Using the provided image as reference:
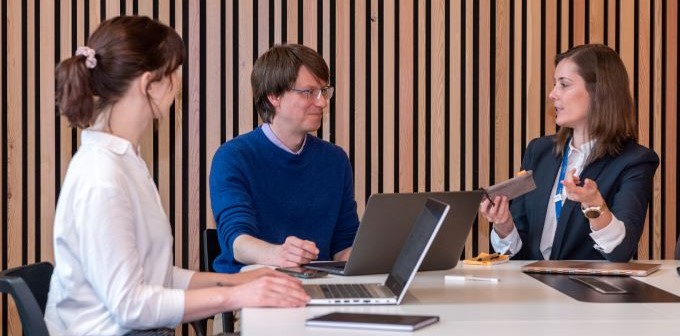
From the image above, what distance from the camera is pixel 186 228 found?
16.9 feet

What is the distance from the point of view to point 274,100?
12.5 feet

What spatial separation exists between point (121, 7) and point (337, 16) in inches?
47.6

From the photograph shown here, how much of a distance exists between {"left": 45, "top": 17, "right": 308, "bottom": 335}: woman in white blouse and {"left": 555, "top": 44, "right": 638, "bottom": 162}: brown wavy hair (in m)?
1.80

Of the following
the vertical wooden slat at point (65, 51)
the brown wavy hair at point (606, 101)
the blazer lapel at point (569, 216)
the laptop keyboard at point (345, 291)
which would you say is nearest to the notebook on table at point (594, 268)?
the blazer lapel at point (569, 216)

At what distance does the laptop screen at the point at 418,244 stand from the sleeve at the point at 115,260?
1.99 ft

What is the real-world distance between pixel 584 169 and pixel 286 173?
1.23 m

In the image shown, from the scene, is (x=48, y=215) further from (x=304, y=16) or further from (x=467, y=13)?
(x=467, y=13)

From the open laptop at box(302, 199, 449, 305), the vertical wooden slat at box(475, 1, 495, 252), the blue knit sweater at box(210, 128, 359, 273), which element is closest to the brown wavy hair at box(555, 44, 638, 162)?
the blue knit sweater at box(210, 128, 359, 273)

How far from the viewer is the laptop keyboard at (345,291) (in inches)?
98.1

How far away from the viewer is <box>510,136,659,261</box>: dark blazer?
354 cm

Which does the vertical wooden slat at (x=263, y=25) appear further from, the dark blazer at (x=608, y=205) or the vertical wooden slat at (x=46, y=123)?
the dark blazer at (x=608, y=205)

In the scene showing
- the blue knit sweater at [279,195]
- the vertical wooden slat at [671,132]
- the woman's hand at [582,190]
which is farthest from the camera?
the vertical wooden slat at [671,132]

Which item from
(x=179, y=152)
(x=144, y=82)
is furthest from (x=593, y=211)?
(x=179, y=152)

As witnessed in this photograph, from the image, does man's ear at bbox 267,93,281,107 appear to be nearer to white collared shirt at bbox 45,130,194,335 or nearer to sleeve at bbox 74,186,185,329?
white collared shirt at bbox 45,130,194,335
